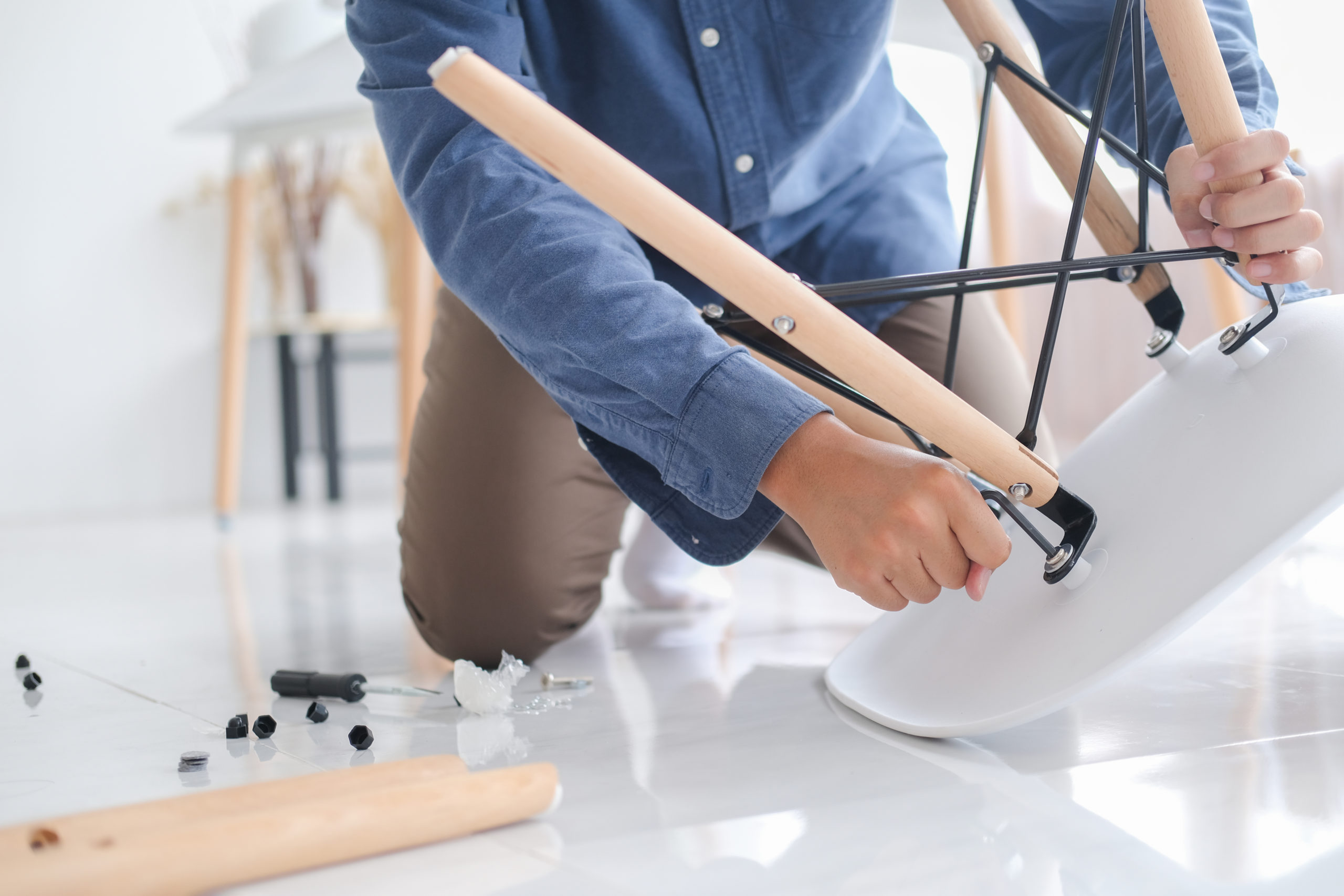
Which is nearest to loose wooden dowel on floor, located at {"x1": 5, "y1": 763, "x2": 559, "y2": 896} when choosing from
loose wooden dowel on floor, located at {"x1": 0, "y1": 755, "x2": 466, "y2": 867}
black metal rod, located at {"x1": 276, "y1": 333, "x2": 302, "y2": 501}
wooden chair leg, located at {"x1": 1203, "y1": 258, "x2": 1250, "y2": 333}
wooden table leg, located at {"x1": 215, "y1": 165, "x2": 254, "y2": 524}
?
loose wooden dowel on floor, located at {"x1": 0, "y1": 755, "x2": 466, "y2": 867}

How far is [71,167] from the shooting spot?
104 inches

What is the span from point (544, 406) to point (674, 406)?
0.42 m

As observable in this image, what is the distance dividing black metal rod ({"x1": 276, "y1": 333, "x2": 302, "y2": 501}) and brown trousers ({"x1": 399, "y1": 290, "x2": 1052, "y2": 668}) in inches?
74.9

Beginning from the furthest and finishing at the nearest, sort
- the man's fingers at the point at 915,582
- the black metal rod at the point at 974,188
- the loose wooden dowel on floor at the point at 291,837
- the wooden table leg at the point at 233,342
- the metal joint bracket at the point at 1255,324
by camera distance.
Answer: the wooden table leg at the point at 233,342 → the black metal rod at the point at 974,188 → the metal joint bracket at the point at 1255,324 → the man's fingers at the point at 915,582 → the loose wooden dowel on floor at the point at 291,837

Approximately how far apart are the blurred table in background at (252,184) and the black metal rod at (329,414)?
140mm

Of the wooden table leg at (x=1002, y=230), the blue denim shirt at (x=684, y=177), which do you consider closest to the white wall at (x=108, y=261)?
the wooden table leg at (x=1002, y=230)

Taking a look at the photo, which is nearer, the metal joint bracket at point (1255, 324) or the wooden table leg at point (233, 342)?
the metal joint bracket at point (1255, 324)

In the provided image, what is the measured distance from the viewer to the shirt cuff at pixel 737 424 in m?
0.55

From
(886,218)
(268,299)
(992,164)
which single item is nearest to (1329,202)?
(992,164)

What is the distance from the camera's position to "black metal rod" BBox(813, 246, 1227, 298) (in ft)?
1.84

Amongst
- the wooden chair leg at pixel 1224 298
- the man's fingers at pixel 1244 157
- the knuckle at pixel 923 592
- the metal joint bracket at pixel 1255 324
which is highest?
the man's fingers at pixel 1244 157

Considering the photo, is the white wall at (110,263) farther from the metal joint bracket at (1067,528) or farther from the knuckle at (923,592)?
the knuckle at (923,592)

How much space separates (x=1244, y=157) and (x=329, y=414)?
2.46m

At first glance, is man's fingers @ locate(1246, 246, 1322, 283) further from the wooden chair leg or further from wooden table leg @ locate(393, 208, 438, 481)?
wooden table leg @ locate(393, 208, 438, 481)
